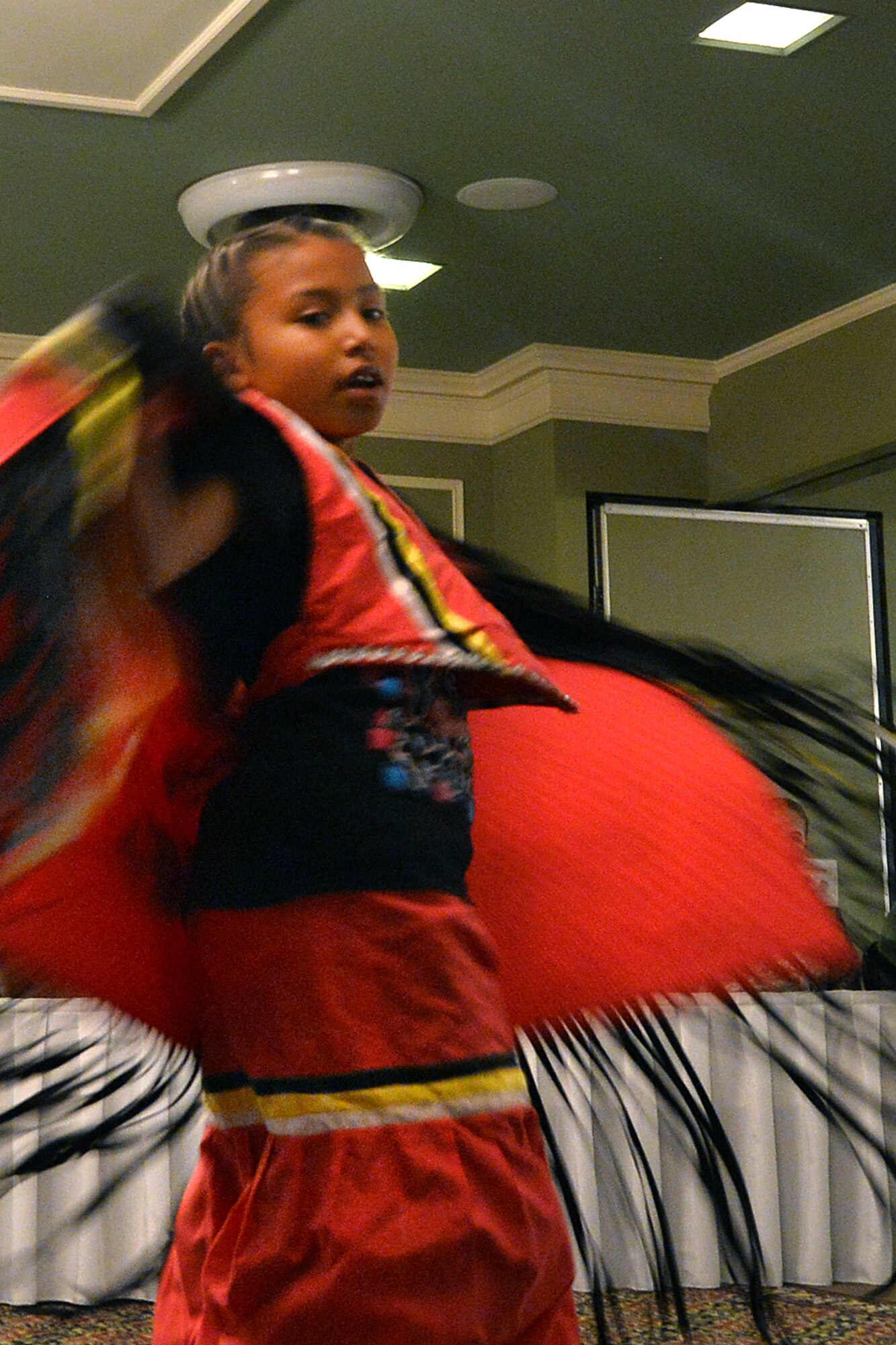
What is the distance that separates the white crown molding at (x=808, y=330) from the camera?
491 centimetres

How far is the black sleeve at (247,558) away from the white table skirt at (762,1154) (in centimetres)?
40

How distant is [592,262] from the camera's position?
468 centimetres

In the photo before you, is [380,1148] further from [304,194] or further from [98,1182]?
[304,194]

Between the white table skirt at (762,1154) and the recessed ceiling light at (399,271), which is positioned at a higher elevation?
the recessed ceiling light at (399,271)

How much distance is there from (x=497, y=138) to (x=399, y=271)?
85 centimetres

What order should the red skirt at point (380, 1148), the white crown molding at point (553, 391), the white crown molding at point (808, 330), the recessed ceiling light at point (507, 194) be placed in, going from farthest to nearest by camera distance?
the white crown molding at point (553, 391), the white crown molding at point (808, 330), the recessed ceiling light at point (507, 194), the red skirt at point (380, 1148)

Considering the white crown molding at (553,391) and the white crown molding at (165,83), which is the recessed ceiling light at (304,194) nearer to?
the white crown molding at (165,83)

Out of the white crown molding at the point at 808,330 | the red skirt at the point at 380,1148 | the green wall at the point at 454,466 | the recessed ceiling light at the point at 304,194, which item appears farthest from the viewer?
the green wall at the point at 454,466

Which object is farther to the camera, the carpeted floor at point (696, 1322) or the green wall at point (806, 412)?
the green wall at point (806, 412)

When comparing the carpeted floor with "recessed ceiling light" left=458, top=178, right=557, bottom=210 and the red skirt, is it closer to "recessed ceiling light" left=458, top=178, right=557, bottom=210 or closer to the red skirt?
the red skirt

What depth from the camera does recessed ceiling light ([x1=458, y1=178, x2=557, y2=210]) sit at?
4.13 m

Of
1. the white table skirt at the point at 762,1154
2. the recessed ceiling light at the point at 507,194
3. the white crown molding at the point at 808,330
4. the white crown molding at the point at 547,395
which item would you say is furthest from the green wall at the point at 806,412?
the white table skirt at the point at 762,1154

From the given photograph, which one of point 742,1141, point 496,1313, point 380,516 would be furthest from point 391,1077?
point 742,1141

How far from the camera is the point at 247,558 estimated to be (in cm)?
93
